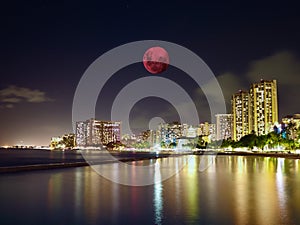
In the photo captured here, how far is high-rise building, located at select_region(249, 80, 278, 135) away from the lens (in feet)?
448

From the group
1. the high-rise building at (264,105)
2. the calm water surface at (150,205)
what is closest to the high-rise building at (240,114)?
the high-rise building at (264,105)

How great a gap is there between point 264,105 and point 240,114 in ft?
59.3

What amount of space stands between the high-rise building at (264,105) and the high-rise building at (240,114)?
7.88 metres

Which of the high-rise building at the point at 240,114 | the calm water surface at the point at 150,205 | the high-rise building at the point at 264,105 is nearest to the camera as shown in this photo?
the calm water surface at the point at 150,205

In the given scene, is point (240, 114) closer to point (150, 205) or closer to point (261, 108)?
point (261, 108)

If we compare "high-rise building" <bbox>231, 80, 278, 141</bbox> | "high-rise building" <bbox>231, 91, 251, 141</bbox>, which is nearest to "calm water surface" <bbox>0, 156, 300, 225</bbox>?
"high-rise building" <bbox>231, 80, 278, 141</bbox>

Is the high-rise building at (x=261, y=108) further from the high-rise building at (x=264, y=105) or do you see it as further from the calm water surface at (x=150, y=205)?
the calm water surface at (x=150, y=205)

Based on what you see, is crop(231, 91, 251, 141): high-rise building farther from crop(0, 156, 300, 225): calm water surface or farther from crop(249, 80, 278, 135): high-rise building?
crop(0, 156, 300, 225): calm water surface

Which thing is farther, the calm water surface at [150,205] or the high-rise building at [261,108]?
the high-rise building at [261,108]

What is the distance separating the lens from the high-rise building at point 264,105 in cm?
13650

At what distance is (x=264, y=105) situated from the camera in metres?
138

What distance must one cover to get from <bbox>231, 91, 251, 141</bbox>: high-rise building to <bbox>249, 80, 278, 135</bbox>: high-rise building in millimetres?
7878

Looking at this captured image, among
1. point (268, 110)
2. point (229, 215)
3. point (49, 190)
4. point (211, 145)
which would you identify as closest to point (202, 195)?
point (229, 215)

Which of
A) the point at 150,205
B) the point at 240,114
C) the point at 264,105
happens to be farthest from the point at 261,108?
the point at 150,205
